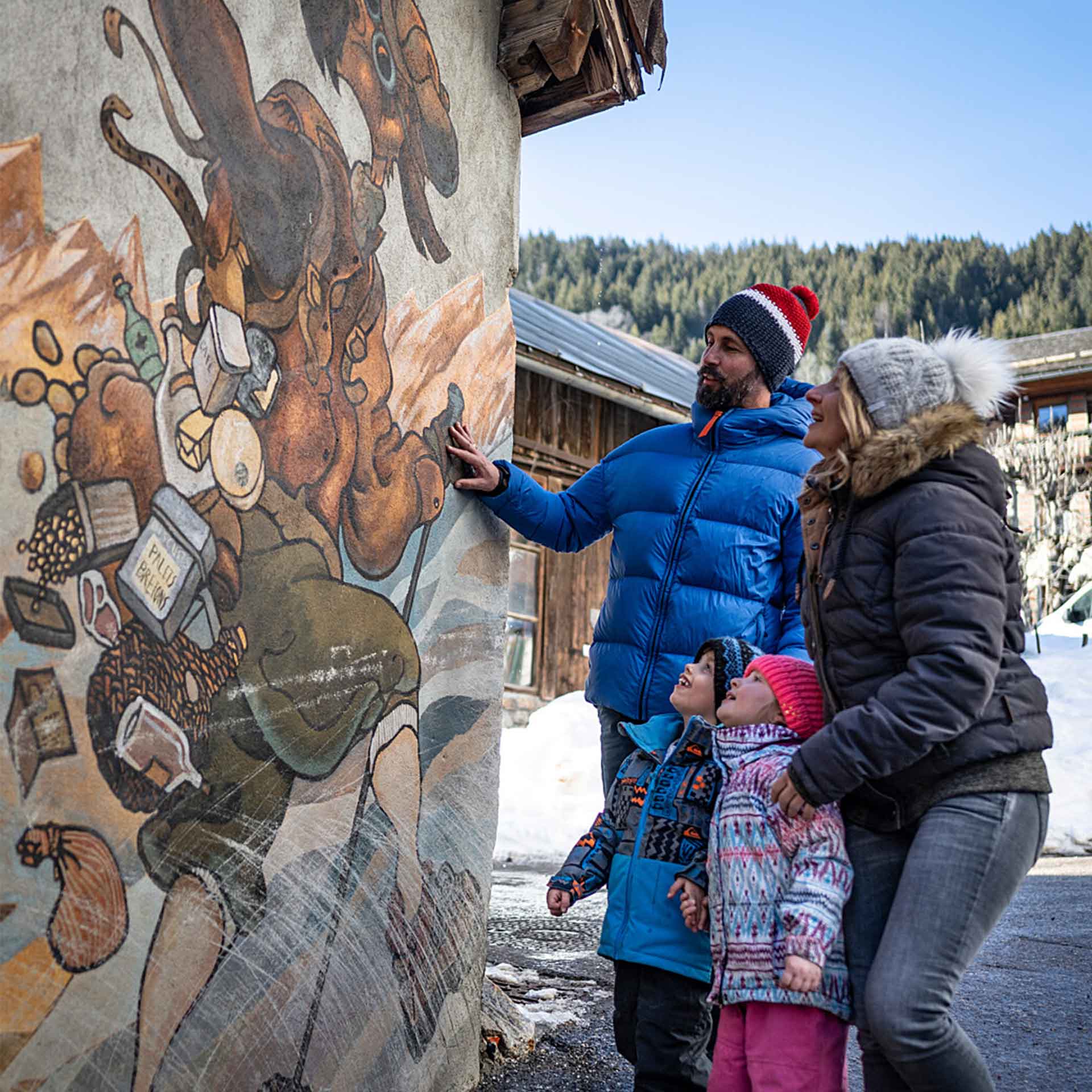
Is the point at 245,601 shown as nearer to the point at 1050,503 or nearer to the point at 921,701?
the point at 921,701

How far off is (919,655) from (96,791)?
54.2 inches

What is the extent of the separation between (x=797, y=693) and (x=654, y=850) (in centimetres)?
48

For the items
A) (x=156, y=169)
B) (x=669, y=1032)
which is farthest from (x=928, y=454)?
(x=156, y=169)

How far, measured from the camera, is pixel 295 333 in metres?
2.41

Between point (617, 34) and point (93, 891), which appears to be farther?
point (617, 34)

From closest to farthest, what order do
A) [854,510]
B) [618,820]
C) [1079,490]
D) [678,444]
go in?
[854,510]
[618,820]
[678,444]
[1079,490]

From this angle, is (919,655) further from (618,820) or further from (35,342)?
(35,342)

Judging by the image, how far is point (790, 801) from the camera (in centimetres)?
211

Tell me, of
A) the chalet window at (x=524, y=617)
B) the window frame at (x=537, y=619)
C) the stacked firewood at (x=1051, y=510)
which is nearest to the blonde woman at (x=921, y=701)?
the chalet window at (x=524, y=617)

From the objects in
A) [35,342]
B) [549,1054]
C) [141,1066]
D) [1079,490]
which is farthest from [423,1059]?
[1079,490]

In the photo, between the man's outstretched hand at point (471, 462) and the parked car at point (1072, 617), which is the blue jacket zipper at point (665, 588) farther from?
the parked car at point (1072, 617)

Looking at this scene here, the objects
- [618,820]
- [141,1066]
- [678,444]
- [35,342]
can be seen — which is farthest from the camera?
[678,444]

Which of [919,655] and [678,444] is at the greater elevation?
[678,444]

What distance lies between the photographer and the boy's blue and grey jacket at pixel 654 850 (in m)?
2.46
